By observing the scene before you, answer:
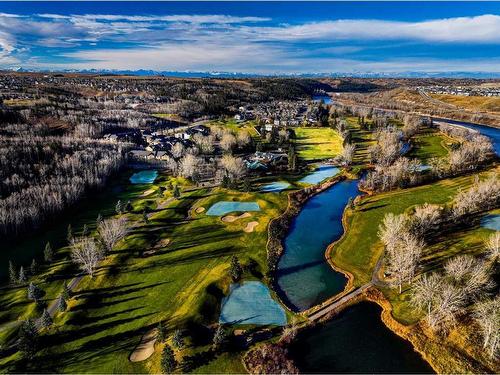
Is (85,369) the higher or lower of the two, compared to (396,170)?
lower

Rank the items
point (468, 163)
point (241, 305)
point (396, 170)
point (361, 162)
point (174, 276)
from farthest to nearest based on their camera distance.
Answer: point (361, 162) → point (468, 163) → point (396, 170) → point (174, 276) → point (241, 305)

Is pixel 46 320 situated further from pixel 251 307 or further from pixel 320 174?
pixel 320 174

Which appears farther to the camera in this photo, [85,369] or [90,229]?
[90,229]

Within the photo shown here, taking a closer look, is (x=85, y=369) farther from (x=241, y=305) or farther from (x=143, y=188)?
(x=143, y=188)

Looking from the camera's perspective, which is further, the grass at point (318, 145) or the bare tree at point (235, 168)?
the grass at point (318, 145)

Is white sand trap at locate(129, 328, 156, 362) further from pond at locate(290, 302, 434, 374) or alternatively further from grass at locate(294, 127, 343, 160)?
grass at locate(294, 127, 343, 160)

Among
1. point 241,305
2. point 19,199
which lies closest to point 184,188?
point 19,199

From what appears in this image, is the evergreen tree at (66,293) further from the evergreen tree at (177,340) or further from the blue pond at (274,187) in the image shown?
the blue pond at (274,187)

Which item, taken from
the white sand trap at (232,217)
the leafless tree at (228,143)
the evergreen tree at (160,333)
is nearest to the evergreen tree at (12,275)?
the evergreen tree at (160,333)
